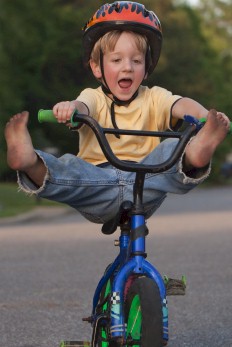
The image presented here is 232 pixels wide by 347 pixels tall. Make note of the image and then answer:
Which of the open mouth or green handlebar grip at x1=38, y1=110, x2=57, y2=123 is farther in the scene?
the open mouth

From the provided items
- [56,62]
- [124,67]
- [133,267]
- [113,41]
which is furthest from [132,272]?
[56,62]

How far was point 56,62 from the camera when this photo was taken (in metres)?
43.1

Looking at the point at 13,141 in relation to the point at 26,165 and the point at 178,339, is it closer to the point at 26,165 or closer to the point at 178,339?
the point at 26,165

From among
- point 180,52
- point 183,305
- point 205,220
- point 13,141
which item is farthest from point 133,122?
point 180,52

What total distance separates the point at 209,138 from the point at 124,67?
0.70m

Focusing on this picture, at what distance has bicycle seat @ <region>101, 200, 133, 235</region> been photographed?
392 centimetres

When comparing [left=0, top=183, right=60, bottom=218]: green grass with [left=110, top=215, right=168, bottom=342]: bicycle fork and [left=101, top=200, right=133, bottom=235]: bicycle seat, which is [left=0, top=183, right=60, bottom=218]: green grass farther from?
[left=110, top=215, right=168, bottom=342]: bicycle fork

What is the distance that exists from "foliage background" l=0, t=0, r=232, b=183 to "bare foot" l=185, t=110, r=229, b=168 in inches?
819

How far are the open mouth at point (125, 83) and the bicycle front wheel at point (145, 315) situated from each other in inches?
36.0

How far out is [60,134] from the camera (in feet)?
146

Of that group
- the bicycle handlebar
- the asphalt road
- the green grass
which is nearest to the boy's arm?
the bicycle handlebar

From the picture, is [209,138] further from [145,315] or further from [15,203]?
[15,203]

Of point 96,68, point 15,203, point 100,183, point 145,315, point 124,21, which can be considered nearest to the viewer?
point 145,315

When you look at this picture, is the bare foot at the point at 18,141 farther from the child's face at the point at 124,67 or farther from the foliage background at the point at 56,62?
the foliage background at the point at 56,62
